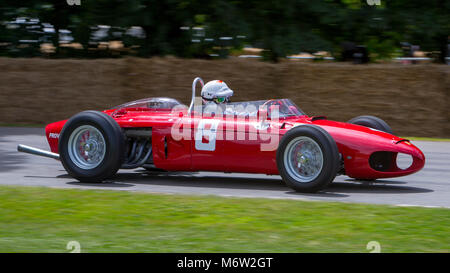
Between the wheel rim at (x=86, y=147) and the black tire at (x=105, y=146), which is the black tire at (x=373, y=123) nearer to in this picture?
the black tire at (x=105, y=146)

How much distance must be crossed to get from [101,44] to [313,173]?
1162 cm

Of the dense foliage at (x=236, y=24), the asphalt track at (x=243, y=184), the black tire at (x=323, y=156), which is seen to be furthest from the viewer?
the dense foliage at (x=236, y=24)

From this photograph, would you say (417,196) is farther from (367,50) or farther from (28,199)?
(367,50)

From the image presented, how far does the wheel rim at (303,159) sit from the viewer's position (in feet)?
24.4

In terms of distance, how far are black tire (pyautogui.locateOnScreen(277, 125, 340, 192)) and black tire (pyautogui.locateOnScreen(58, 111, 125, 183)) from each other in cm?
195

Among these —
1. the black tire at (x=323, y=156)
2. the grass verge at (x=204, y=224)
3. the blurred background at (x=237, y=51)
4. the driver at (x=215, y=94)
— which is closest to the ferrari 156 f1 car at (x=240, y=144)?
the black tire at (x=323, y=156)

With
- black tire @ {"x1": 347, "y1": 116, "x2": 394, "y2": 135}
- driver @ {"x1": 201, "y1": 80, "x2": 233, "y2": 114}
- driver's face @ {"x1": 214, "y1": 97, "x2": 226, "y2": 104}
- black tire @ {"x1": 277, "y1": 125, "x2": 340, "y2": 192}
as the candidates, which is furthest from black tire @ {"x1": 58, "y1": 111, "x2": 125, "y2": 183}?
black tire @ {"x1": 347, "y1": 116, "x2": 394, "y2": 135}

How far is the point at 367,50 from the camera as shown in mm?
17266

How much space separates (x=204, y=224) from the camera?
19.3ft

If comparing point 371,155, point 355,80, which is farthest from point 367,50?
point 371,155

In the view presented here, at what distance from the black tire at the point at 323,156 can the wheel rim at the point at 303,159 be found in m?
0.04

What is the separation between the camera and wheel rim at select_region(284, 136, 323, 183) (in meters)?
7.44

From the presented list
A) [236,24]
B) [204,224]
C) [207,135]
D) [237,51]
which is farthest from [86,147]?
[237,51]

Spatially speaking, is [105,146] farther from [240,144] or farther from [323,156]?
[323,156]
